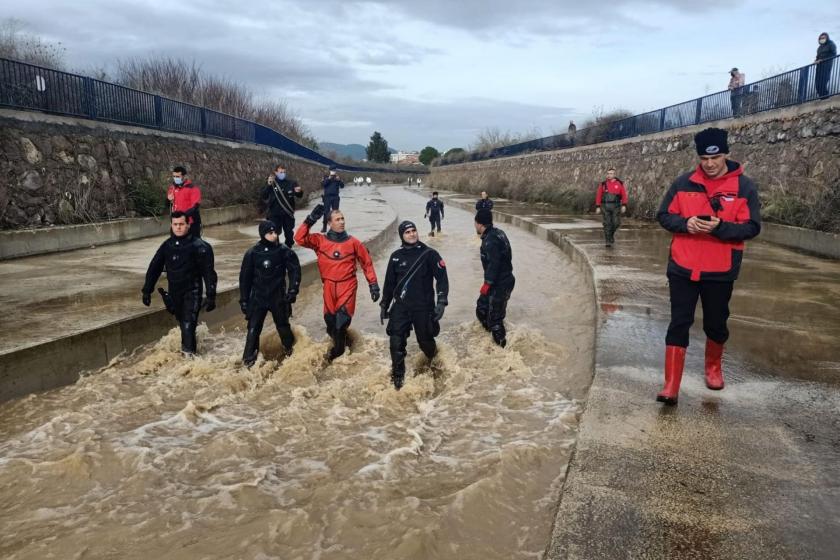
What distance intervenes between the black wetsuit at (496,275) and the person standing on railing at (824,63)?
1035 cm

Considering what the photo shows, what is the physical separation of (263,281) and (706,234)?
13.8 feet

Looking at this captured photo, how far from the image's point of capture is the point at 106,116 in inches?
587

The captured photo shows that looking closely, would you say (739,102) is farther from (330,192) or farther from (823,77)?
(330,192)

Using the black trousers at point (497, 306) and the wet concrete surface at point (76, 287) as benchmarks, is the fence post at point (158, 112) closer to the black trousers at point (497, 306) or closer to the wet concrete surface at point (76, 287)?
the wet concrete surface at point (76, 287)

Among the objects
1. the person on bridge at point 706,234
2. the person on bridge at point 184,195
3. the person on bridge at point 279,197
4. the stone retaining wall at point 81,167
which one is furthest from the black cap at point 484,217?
the stone retaining wall at point 81,167

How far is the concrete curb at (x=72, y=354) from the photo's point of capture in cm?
540

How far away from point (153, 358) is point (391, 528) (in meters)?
3.97

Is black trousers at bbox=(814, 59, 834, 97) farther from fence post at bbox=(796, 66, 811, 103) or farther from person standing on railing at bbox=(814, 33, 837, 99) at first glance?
fence post at bbox=(796, 66, 811, 103)

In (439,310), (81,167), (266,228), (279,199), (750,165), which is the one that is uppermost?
(750,165)

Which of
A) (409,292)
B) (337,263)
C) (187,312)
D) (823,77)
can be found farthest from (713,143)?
(823,77)

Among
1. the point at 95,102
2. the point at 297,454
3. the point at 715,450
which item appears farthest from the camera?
the point at 95,102

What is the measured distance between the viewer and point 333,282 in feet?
22.0

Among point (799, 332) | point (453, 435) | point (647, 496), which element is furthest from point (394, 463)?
point (799, 332)

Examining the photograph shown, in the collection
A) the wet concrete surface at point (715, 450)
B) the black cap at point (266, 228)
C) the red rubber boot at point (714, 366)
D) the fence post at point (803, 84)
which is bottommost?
the wet concrete surface at point (715, 450)
